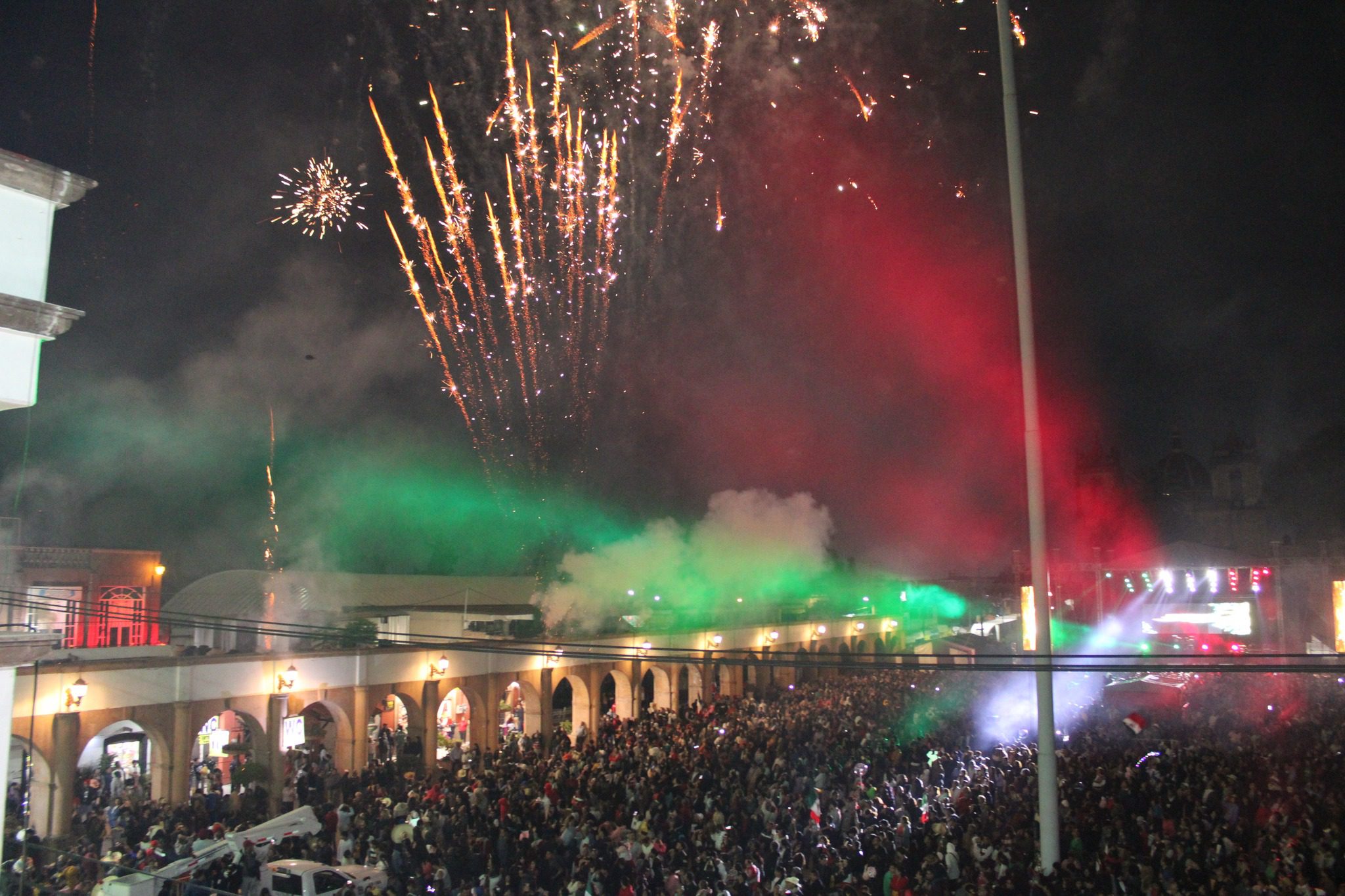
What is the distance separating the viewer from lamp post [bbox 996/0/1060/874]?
27.2ft

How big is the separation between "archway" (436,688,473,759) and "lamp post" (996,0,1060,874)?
16.2 metres

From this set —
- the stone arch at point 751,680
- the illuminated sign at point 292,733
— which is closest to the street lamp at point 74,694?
the illuminated sign at point 292,733

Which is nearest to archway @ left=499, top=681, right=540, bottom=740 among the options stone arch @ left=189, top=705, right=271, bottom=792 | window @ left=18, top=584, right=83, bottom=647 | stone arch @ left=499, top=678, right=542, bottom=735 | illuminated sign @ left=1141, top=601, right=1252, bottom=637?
stone arch @ left=499, top=678, right=542, bottom=735

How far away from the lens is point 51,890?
394 inches

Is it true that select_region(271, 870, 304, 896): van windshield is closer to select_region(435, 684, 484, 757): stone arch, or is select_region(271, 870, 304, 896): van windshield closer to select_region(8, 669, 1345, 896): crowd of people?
select_region(8, 669, 1345, 896): crowd of people

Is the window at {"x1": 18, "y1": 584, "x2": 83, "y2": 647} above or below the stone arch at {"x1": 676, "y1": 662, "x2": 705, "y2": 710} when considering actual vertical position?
above

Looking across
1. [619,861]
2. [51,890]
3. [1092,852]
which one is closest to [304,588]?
[51,890]

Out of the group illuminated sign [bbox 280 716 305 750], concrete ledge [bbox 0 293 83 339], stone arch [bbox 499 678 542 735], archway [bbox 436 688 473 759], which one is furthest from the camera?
stone arch [bbox 499 678 542 735]

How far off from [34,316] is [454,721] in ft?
67.9

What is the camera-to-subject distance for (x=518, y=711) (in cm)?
2686

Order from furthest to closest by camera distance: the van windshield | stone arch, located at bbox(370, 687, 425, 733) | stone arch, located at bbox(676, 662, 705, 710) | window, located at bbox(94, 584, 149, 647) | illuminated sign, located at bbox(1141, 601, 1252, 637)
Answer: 1. illuminated sign, located at bbox(1141, 601, 1252, 637)
2. stone arch, located at bbox(676, 662, 705, 710)
3. window, located at bbox(94, 584, 149, 647)
4. stone arch, located at bbox(370, 687, 425, 733)
5. the van windshield

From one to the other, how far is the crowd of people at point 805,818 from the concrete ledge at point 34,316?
4.58 meters

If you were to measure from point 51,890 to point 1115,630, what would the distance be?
44093 millimetres

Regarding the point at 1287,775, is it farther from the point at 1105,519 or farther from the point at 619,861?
the point at 1105,519
